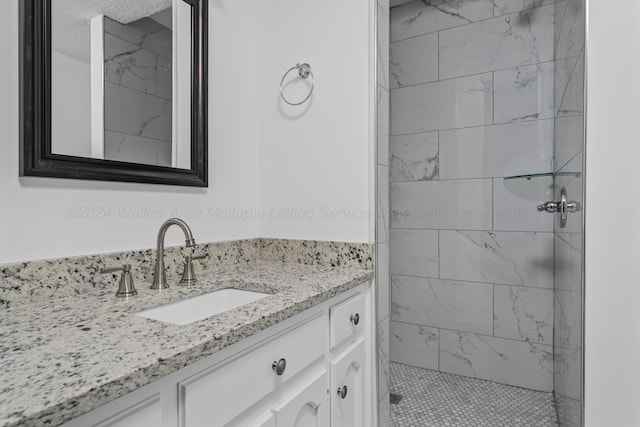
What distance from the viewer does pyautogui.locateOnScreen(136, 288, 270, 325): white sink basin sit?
963mm

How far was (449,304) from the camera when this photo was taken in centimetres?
221

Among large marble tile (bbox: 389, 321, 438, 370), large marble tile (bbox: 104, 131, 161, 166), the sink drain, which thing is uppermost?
large marble tile (bbox: 104, 131, 161, 166)

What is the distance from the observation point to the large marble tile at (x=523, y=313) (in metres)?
1.96

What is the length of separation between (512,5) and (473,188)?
105 centimetres

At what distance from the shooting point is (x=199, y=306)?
1.10 m

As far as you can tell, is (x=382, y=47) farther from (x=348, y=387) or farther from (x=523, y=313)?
(x=523, y=313)

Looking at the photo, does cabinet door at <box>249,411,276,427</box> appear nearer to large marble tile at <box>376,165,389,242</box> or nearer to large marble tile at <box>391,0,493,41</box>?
large marble tile at <box>376,165,389,242</box>

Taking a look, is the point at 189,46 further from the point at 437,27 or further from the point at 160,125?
the point at 437,27

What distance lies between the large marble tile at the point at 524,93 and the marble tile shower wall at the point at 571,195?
157 millimetres

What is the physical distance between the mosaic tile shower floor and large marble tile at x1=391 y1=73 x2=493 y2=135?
5.09 ft

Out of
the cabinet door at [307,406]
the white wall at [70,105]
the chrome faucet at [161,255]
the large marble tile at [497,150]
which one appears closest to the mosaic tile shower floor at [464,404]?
the cabinet door at [307,406]

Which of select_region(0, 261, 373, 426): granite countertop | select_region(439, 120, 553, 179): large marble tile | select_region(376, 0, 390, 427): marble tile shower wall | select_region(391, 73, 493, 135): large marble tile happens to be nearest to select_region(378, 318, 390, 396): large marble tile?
select_region(376, 0, 390, 427): marble tile shower wall

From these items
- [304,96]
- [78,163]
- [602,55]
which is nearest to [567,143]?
[602,55]

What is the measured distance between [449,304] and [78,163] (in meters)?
2.05
